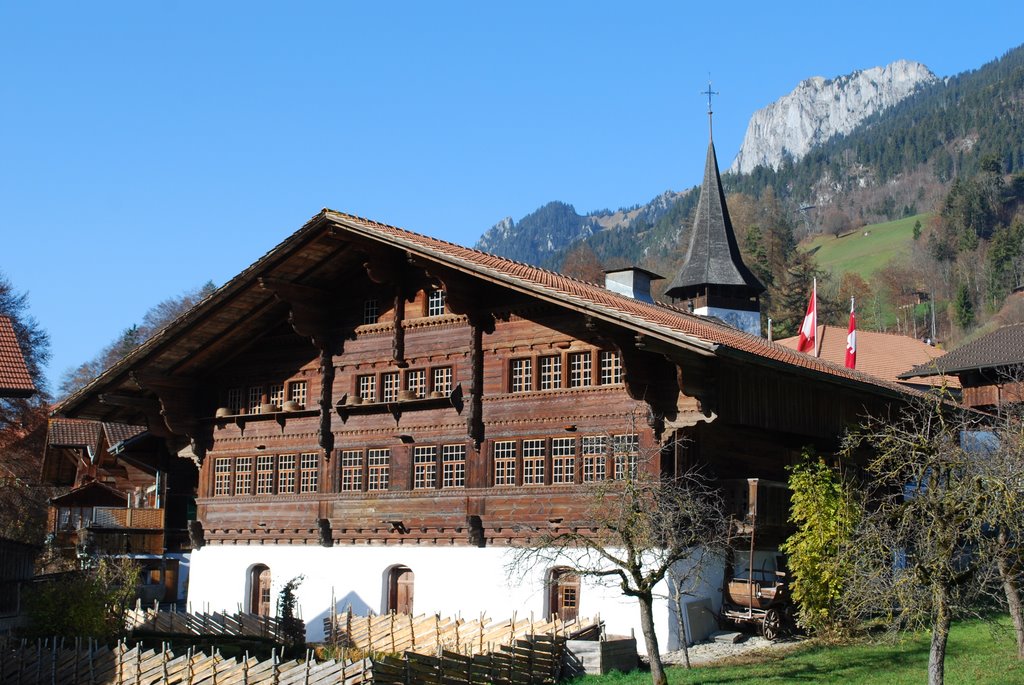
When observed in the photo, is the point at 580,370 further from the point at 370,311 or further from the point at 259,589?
the point at 259,589

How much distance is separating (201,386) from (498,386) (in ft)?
34.7

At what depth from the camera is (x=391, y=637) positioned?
84.8 feet

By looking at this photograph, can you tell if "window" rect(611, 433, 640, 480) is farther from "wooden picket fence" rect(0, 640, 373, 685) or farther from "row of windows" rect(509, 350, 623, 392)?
"wooden picket fence" rect(0, 640, 373, 685)

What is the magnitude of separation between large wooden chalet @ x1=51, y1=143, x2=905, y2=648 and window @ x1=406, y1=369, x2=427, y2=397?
2.9 inches

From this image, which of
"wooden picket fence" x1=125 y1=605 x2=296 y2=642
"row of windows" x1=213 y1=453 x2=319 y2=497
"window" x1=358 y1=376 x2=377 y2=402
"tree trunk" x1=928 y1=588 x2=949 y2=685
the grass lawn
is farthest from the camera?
"row of windows" x1=213 y1=453 x2=319 y2=497

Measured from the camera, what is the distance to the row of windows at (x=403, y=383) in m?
30.8

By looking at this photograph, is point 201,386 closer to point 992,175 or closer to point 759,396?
point 759,396

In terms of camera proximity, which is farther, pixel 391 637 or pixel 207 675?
pixel 391 637

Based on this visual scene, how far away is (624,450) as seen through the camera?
84.2 ft

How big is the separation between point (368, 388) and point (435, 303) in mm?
3125

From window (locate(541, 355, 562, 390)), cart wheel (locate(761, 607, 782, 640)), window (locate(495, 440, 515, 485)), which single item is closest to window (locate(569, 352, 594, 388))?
window (locate(541, 355, 562, 390))

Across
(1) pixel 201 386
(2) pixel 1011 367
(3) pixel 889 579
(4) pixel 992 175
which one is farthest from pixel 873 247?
(3) pixel 889 579

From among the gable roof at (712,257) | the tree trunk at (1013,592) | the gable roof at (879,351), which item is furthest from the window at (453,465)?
the gable roof at (879,351)

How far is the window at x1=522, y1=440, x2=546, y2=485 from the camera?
28656 millimetres
